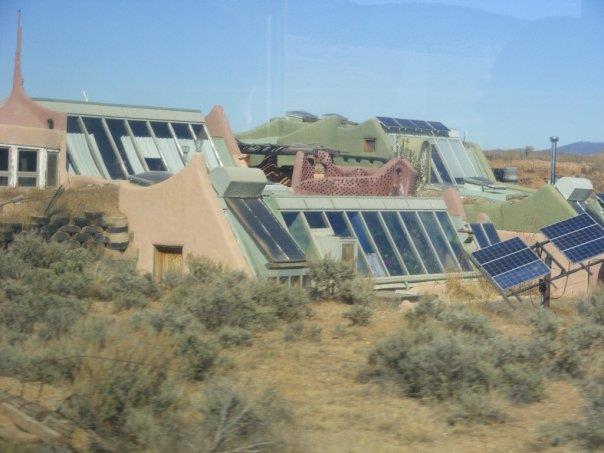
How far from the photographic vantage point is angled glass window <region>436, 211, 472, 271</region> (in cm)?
2516

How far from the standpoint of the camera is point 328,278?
16688mm

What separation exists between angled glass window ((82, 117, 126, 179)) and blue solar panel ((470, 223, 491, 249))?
10.6 m

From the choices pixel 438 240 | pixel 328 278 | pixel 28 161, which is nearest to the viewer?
pixel 328 278

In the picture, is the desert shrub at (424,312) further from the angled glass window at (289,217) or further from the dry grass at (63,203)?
the dry grass at (63,203)

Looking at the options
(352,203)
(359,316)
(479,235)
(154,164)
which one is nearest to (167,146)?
(154,164)

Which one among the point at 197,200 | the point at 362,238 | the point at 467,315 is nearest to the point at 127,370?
the point at 467,315

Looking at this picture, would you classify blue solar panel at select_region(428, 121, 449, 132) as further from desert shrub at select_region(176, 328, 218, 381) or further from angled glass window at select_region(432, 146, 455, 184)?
desert shrub at select_region(176, 328, 218, 381)

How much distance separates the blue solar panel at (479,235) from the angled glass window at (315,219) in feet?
19.3

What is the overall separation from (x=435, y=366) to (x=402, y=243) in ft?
46.8

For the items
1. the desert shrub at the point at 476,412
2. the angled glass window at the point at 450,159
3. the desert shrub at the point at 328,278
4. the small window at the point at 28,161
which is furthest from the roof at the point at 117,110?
the desert shrub at the point at 476,412

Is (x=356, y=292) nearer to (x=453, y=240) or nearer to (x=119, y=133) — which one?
(x=453, y=240)

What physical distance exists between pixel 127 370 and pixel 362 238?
15.3m

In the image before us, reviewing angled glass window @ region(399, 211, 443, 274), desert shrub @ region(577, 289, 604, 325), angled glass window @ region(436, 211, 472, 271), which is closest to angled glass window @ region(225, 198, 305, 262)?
angled glass window @ region(399, 211, 443, 274)

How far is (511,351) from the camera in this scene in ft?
35.2
